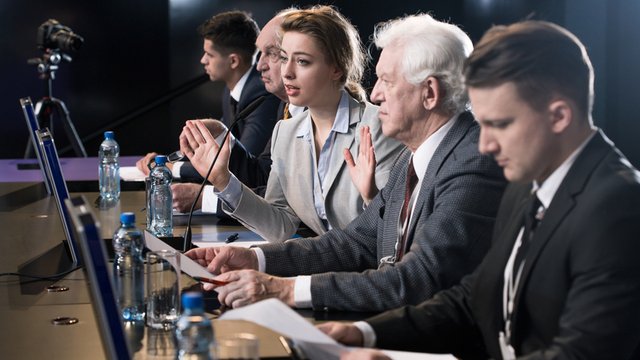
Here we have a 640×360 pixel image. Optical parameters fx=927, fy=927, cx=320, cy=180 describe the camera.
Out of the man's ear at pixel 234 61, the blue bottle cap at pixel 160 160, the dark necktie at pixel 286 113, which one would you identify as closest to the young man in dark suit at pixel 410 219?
the blue bottle cap at pixel 160 160

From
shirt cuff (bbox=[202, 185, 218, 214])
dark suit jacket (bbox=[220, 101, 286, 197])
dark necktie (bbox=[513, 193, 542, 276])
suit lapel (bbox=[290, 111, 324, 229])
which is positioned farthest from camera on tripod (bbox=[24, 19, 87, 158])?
dark necktie (bbox=[513, 193, 542, 276])

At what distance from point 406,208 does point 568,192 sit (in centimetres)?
76

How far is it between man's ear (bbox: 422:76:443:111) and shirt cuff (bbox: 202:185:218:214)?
1282 mm

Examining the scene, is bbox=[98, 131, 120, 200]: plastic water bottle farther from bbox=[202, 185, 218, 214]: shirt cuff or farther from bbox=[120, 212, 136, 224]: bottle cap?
bbox=[120, 212, 136, 224]: bottle cap

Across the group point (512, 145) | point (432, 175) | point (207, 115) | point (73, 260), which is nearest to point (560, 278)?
point (512, 145)

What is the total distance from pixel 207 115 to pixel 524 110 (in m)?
6.68

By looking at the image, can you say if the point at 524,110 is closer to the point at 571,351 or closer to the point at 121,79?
the point at 571,351

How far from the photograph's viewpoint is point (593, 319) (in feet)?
4.02

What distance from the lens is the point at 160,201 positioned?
2900 millimetres

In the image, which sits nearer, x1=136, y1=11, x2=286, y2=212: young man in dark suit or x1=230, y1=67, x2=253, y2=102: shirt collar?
x1=136, y1=11, x2=286, y2=212: young man in dark suit

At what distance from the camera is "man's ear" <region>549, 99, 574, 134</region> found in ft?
4.02

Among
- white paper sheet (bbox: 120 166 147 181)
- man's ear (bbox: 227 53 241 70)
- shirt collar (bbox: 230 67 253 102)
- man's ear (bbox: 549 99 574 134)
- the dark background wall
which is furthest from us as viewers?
the dark background wall

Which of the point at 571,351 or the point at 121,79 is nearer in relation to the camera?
the point at 571,351

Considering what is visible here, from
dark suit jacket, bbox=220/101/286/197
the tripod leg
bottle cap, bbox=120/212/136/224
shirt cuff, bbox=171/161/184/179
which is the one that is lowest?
the tripod leg
